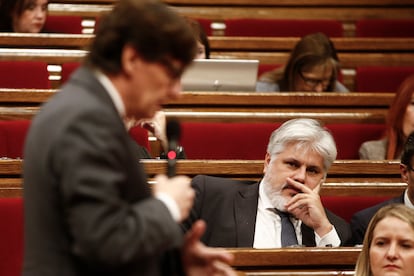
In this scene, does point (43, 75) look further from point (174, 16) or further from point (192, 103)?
point (174, 16)

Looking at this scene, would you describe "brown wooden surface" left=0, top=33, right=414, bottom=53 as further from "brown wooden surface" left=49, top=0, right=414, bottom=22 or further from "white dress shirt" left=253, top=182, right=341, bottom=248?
"white dress shirt" left=253, top=182, right=341, bottom=248

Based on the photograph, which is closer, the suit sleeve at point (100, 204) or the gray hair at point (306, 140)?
the suit sleeve at point (100, 204)

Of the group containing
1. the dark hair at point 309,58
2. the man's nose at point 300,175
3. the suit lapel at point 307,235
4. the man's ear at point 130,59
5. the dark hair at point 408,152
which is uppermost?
the man's ear at point 130,59

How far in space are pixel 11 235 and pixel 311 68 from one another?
0.56m

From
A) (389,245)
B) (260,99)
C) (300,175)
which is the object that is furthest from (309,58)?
(389,245)

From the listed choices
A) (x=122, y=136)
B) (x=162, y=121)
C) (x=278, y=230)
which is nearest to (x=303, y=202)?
(x=278, y=230)

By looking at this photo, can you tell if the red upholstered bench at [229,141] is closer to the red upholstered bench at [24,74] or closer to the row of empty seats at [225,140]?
the row of empty seats at [225,140]

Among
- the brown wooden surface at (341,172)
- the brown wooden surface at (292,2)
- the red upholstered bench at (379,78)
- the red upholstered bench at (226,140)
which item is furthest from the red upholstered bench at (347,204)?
the brown wooden surface at (292,2)

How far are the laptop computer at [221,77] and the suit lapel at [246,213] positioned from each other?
0.26 meters

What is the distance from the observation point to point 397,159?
3.68 feet

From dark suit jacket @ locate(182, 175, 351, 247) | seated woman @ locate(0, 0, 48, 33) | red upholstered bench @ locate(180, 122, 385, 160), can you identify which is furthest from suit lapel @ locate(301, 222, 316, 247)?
seated woman @ locate(0, 0, 48, 33)

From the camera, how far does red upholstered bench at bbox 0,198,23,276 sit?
2.65 feet

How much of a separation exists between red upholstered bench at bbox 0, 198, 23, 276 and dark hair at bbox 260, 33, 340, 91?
→ 0.54m

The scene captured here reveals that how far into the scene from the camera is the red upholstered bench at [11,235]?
808 millimetres
